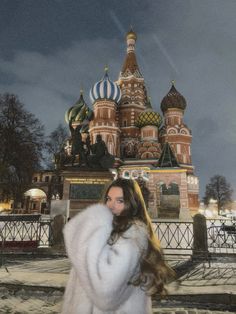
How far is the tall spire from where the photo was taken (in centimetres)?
4859

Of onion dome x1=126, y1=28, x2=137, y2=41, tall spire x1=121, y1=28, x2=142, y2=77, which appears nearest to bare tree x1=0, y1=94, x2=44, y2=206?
tall spire x1=121, y1=28, x2=142, y2=77

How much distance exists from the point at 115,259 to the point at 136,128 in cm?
4267

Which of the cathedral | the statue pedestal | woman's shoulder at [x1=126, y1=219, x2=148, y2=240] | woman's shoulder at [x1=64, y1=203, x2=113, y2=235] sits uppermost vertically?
the cathedral

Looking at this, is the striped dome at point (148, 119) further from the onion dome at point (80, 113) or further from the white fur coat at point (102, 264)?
the white fur coat at point (102, 264)

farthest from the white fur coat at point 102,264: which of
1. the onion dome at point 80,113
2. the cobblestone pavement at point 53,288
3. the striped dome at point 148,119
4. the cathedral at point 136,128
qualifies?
the onion dome at point 80,113

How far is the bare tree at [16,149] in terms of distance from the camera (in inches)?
940

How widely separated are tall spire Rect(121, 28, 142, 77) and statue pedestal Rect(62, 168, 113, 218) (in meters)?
39.9

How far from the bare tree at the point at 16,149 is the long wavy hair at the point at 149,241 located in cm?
2289

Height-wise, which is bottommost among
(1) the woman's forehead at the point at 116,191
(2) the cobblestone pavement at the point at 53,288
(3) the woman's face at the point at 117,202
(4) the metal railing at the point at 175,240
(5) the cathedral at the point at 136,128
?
(2) the cobblestone pavement at the point at 53,288

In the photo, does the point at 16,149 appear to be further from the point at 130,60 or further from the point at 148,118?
the point at 130,60

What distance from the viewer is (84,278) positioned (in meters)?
1.71

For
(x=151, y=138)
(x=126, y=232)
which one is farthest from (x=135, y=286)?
(x=151, y=138)

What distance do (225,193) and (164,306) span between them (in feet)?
184

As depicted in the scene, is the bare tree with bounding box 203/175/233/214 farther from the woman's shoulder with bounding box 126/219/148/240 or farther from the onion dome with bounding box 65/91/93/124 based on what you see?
the woman's shoulder with bounding box 126/219/148/240
